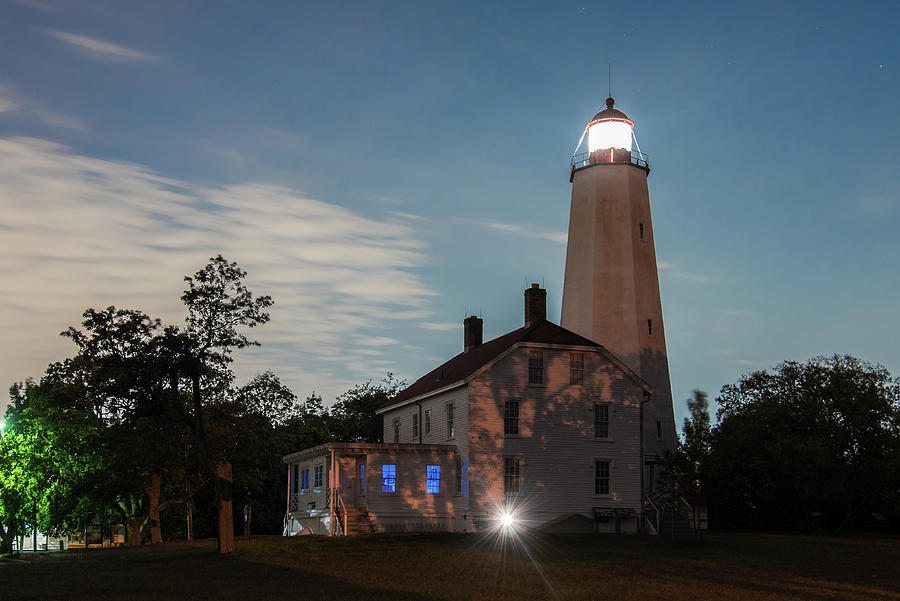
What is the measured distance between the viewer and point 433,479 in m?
40.5

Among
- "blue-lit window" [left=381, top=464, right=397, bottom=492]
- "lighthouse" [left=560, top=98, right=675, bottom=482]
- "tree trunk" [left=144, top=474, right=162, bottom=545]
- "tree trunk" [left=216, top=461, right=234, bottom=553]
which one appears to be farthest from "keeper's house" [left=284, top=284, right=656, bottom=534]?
"tree trunk" [left=144, top=474, right=162, bottom=545]

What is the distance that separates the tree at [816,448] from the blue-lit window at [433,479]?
40.0 ft

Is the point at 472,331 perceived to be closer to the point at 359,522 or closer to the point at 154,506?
the point at 359,522

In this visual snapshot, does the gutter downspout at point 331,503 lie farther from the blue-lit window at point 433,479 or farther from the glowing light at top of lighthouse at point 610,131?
the glowing light at top of lighthouse at point 610,131

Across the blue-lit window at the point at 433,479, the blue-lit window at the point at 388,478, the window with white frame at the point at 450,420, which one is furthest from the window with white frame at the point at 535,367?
the blue-lit window at the point at 388,478

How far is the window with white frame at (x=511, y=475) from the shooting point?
39.9 m

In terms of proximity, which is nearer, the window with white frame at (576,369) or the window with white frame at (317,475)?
the window with white frame at (576,369)

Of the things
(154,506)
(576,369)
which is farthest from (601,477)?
(154,506)

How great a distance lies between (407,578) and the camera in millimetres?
21625

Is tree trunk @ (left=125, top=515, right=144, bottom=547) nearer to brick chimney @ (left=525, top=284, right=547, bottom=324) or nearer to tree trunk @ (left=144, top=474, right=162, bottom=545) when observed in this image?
tree trunk @ (left=144, top=474, right=162, bottom=545)

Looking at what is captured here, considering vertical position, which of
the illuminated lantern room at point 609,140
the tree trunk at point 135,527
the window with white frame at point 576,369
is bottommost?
the tree trunk at point 135,527

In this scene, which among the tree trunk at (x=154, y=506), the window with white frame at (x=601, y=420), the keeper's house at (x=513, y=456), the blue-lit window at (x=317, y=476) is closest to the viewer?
the keeper's house at (x=513, y=456)

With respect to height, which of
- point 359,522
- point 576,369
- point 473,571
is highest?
point 576,369

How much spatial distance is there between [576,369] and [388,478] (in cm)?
937
